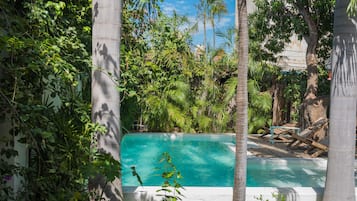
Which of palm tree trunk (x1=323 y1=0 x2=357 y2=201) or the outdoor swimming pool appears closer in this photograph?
palm tree trunk (x1=323 y1=0 x2=357 y2=201)

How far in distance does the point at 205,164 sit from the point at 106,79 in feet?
22.8

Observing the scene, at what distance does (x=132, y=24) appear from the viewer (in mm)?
5027

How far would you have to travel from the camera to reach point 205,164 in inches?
372

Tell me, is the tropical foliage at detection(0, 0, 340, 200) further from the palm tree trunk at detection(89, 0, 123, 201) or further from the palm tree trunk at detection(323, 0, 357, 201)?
the palm tree trunk at detection(323, 0, 357, 201)

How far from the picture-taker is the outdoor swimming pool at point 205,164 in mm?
7355

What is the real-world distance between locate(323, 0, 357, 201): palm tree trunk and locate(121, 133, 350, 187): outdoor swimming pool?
124 inches

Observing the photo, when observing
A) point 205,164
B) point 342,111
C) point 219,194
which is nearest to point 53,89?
point 219,194

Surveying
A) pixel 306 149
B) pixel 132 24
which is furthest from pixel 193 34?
pixel 132 24

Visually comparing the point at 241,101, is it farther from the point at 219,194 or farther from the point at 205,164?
the point at 205,164

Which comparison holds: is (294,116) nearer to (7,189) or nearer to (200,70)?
(200,70)

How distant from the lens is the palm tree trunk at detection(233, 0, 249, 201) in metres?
3.31

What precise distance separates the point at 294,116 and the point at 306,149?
6282mm

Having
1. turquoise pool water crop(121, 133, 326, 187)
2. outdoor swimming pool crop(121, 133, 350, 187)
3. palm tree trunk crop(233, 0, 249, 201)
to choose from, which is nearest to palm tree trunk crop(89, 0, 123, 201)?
palm tree trunk crop(233, 0, 249, 201)

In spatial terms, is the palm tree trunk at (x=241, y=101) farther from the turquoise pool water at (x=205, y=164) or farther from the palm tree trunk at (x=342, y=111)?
the turquoise pool water at (x=205, y=164)
